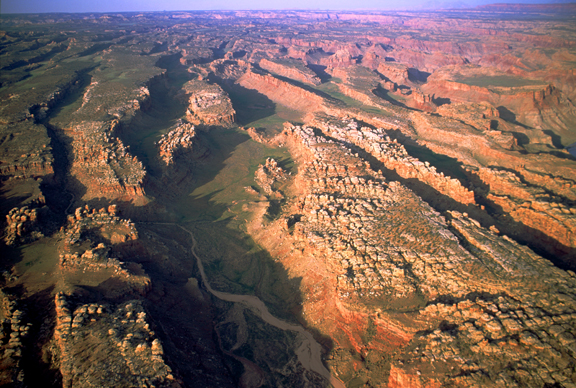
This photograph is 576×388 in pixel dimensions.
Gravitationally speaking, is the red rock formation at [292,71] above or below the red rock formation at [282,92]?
above

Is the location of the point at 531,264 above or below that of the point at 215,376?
above

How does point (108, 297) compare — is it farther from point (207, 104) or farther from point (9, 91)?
point (9, 91)

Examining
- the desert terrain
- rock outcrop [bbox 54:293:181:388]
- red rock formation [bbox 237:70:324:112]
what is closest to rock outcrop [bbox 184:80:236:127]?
the desert terrain

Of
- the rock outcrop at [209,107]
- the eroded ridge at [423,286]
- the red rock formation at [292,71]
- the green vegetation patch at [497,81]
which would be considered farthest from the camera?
the red rock formation at [292,71]

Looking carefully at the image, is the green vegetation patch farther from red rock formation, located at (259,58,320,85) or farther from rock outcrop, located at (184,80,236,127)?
rock outcrop, located at (184,80,236,127)

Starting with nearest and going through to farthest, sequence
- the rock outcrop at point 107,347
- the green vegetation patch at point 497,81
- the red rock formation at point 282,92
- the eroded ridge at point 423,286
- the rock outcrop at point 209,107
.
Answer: the rock outcrop at point 107,347 → the eroded ridge at point 423,286 → the rock outcrop at point 209,107 → the red rock formation at point 282,92 → the green vegetation patch at point 497,81

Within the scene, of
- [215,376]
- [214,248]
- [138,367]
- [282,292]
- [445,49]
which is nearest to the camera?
[138,367]

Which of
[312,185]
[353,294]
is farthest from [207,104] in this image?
[353,294]

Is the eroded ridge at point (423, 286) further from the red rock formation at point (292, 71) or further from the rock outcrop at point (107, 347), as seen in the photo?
the red rock formation at point (292, 71)

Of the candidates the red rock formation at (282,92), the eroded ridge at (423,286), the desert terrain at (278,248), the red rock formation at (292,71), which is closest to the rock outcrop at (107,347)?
the desert terrain at (278,248)
